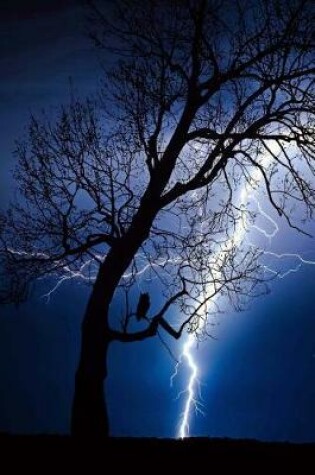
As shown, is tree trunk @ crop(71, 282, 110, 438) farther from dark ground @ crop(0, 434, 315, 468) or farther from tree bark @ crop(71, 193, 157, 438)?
dark ground @ crop(0, 434, 315, 468)

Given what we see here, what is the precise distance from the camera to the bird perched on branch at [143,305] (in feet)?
21.8

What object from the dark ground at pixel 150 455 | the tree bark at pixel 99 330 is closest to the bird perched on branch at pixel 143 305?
the tree bark at pixel 99 330

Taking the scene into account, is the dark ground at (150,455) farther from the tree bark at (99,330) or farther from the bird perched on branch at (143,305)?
the bird perched on branch at (143,305)

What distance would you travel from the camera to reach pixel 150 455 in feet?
16.4

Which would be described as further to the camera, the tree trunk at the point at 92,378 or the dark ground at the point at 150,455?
the tree trunk at the point at 92,378

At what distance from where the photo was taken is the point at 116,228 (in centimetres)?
707

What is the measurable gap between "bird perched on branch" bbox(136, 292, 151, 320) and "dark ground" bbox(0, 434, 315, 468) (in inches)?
61.2

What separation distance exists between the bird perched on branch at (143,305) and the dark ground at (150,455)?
155 cm

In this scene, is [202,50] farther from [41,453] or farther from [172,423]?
[172,423]

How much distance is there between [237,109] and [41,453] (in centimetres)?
457

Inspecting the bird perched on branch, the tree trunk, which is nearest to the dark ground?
the tree trunk

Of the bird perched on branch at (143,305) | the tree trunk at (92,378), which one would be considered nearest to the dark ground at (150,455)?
the tree trunk at (92,378)

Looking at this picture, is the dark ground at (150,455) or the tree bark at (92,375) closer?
the dark ground at (150,455)

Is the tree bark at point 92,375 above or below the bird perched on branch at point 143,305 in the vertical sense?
below
